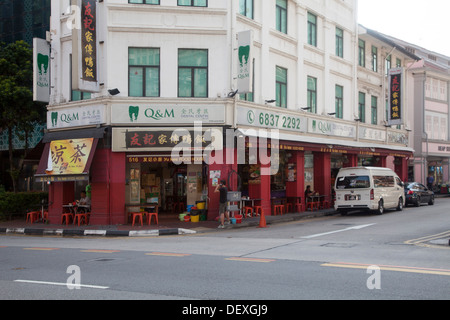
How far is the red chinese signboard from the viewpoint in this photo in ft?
60.4

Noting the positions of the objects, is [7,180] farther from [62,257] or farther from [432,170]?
[432,170]

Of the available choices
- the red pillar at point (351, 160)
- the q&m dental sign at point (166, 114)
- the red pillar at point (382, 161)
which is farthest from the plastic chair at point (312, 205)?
the red pillar at point (382, 161)

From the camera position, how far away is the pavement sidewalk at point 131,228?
56.4 feet

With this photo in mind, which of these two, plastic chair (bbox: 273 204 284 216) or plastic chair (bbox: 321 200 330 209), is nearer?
plastic chair (bbox: 273 204 284 216)

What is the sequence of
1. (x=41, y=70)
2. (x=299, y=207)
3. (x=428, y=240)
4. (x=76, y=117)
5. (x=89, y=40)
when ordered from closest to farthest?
1. (x=428, y=240)
2. (x=89, y=40)
3. (x=76, y=117)
4. (x=41, y=70)
5. (x=299, y=207)

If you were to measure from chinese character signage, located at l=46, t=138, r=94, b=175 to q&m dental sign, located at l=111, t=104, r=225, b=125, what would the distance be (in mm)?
1631

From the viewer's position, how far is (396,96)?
1262 inches

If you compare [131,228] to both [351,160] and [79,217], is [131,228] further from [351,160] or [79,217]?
[351,160]

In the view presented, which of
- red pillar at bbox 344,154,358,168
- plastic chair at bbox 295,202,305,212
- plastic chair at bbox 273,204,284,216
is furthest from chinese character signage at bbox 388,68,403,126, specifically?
plastic chair at bbox 273,204,284,216

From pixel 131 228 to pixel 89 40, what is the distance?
24.6ft

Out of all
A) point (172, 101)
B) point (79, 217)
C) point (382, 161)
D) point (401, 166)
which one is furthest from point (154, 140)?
point (401, 166)

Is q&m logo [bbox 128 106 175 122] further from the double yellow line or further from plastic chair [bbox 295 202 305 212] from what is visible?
the double yellow line

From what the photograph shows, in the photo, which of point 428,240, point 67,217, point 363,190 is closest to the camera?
point 428,240
